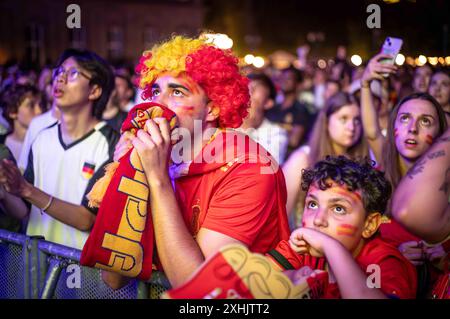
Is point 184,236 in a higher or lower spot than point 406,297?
higher

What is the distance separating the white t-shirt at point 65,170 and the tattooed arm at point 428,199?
202cm

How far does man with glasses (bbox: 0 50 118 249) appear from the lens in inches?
168

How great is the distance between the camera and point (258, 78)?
759cm

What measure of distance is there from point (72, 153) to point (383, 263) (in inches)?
102

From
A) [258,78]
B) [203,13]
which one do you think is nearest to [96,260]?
[258,78]

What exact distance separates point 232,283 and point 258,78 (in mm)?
5688

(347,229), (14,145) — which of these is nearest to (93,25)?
(14,145)

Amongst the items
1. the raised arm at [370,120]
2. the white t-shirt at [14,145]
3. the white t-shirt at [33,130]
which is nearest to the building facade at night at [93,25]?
the white t-shirt at [14,145]

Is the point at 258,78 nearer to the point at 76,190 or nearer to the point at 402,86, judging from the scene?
the point at 402,86

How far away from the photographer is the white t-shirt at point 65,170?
4.34 metres

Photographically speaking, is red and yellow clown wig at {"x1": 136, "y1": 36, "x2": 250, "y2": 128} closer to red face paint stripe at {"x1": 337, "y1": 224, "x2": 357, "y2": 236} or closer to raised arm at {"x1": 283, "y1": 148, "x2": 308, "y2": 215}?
red face paint stripe at {"x1": 337, "y1": 224, "x2": 357, "y2": 236}

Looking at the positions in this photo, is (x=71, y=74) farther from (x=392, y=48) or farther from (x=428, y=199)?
(x=428, y=199)

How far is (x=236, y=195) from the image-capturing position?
259cm
